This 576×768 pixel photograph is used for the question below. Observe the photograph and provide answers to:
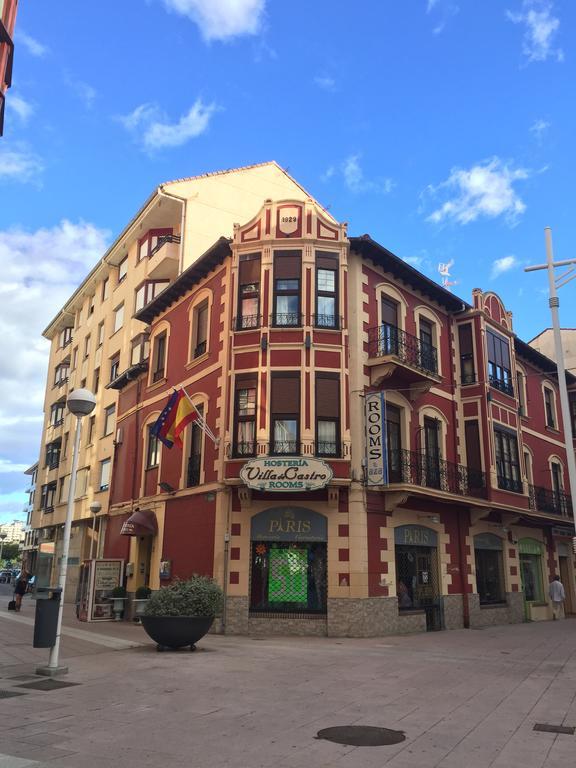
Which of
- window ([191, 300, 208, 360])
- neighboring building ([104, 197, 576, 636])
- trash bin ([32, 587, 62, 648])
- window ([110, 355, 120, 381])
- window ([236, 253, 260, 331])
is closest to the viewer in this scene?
trash bin ([32, 587, 62, 648])

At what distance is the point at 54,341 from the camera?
50312mm

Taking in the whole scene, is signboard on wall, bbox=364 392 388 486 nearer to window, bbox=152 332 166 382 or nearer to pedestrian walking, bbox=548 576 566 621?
window, bbox=152 332 166 382

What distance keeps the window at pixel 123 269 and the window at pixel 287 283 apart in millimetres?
16555

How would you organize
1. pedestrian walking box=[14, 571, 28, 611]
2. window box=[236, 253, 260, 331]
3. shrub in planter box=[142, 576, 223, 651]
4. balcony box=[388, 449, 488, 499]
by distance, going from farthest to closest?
pedestrian walking box=[14, 571, 28, 611], window box=[236, 253, 260, 331], balcony box=[388, 449, 488, 499], shrub in planter box=[142, 576, 223, 651]

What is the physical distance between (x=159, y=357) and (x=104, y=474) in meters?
8.43

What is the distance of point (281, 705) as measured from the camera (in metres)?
8.69

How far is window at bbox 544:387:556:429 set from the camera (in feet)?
108

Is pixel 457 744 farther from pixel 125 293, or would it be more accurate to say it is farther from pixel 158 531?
pixel 125 293

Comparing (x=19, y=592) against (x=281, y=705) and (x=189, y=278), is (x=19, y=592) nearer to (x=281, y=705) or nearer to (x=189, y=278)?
(x=189, y=278)

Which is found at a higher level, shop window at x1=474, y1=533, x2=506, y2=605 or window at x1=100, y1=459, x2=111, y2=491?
window at x1=100, y1=459, x2=111, y2=491

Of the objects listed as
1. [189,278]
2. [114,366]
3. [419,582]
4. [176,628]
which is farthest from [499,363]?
[114,366]

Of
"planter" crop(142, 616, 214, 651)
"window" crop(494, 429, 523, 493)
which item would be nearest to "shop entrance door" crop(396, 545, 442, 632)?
"window" crop(494, 429, 523, 493)

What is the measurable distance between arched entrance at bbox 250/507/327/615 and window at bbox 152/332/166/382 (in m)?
9.53

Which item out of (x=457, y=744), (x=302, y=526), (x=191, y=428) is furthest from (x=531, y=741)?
(x=191, y=428)
